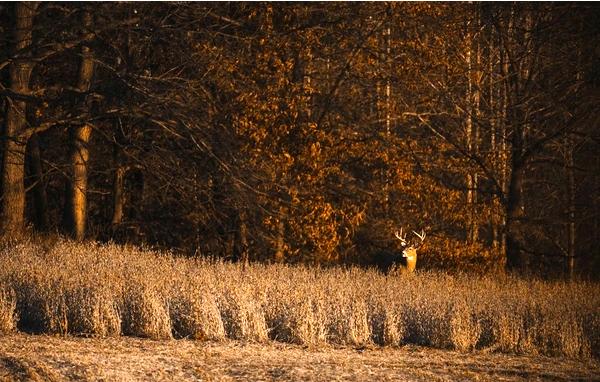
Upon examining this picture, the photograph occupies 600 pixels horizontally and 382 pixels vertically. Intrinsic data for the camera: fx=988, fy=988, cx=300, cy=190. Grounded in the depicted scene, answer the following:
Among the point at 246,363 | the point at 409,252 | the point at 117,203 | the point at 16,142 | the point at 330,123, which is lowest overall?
the point at 246,363

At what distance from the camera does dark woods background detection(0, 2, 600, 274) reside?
70.9 ft

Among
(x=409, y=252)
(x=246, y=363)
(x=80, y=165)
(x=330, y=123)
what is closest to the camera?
(x=246, y=363)

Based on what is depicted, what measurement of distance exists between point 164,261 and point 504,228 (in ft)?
36.5

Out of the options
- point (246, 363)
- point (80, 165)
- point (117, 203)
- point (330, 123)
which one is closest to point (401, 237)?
point (330, 123)

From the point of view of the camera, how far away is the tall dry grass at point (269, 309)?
12.5 m

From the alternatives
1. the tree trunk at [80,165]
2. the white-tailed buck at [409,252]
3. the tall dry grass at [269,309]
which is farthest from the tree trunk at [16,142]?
the white-tailed buck at [409,252]

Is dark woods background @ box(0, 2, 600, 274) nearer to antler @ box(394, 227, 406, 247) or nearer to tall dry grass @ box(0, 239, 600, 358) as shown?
antler @ box(394, 227, 406, 247)

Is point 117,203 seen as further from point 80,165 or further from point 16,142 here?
point 16,142

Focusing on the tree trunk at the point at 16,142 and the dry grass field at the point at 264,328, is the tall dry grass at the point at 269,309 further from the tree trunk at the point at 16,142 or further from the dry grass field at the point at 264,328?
the tree trunk at the point at 16,142

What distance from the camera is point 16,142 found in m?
20.1

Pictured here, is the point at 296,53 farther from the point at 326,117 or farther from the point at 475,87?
the point at 475,87

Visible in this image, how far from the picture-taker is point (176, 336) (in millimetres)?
12570

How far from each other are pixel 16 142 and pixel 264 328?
9673 mm

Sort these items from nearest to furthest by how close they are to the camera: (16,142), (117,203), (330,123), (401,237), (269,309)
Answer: (269,309), (16,142), (330,123), (401,237), (117,203)
